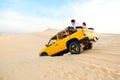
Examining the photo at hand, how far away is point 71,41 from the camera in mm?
10484

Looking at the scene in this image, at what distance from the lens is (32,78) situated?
7027mm

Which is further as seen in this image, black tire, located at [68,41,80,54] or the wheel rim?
the wheel rim

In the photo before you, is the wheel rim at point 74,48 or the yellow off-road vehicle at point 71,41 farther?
the wheel rim at point 74,48

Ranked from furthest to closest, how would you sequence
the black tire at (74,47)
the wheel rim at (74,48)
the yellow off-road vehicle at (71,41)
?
the wheel rim at (74,48), the black tire at (74,47), the yellow off-road vehicle at (71,41)

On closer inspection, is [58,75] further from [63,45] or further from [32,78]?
[63,45]

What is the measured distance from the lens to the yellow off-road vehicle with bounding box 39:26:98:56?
9906 mm

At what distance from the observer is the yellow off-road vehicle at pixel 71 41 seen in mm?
9906

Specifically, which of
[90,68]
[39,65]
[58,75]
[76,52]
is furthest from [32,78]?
[76,52]

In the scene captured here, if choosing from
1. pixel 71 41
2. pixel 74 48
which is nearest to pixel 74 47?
pixel 74 48

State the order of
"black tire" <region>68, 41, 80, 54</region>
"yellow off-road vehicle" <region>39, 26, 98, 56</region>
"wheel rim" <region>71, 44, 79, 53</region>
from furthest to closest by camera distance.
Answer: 1. "wheel rim" <region>71, 44, 79, 53</region>
2. "black tire" <region>68, 41, 80, 54</region>
3. "yellow off-road vehicle" <region>39, 26, 98, 56</region>

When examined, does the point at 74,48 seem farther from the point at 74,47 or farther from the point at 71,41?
the point at 71,41

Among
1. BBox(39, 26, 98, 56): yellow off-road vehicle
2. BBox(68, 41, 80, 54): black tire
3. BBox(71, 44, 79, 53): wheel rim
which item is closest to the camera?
BBox(39, 26, 98, 56): yellow off-road vehicle

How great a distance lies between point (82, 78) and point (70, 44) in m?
4.36

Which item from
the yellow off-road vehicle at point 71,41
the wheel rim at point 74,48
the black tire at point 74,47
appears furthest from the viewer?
the wheel rim at point 74,48
